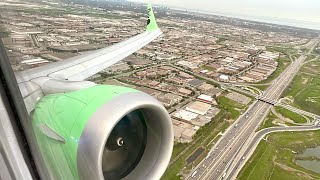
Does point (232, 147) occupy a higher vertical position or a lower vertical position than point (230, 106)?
higher

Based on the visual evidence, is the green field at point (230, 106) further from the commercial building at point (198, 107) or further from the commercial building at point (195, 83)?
the commercial building at point (195, 83)

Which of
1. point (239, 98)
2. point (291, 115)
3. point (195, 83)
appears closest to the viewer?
point (291, 115)

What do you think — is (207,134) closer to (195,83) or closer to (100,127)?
(195,83)

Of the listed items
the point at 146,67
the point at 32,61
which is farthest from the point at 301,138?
the point at 32,61

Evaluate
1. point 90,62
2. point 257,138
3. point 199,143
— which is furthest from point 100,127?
point 257,138

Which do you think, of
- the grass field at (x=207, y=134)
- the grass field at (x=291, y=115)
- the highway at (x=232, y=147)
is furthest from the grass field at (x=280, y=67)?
the grass field at (x=207, y=134)

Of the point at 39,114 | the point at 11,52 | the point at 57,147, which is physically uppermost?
the point at 11,52

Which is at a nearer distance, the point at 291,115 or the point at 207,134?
the point at 207,134

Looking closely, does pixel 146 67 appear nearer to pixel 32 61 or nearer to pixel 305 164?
pixel 305 164
